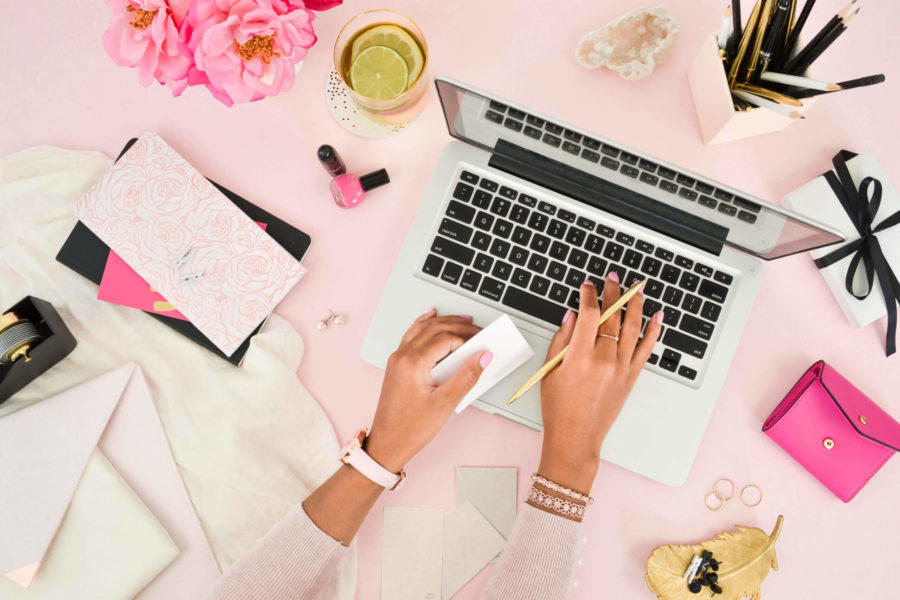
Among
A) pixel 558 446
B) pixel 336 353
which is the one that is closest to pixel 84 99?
pixel 336 353

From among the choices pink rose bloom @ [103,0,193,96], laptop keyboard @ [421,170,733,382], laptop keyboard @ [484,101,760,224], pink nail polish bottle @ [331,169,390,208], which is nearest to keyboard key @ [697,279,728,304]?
laptop keyboard @ [421,170,733,382]

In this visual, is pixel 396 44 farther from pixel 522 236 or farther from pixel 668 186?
pixel 668 186

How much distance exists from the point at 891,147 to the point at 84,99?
1310mm

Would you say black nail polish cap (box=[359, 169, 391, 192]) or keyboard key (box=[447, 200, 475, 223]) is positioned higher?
black nail polish cap (box=[359, 169, 391, 192])

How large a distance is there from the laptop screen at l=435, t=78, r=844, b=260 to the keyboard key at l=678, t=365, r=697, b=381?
18 cm

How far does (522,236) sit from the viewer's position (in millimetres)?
823

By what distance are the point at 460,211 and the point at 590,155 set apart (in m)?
0.20

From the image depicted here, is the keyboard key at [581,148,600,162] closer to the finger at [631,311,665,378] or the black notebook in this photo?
the finger at [631,311,665,378]

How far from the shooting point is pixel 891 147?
87 cm

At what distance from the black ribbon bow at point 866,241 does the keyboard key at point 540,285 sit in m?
0.43

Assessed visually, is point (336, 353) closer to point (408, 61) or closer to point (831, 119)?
point (408, 61)

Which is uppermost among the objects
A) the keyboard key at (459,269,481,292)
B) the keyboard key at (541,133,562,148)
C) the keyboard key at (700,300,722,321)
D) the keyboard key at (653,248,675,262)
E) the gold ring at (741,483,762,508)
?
the keyboard key at (541,133,562,148)

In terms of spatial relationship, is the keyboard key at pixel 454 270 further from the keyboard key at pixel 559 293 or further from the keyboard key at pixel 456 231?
the keyboard key at pixel 559 293

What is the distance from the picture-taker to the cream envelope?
79cm
